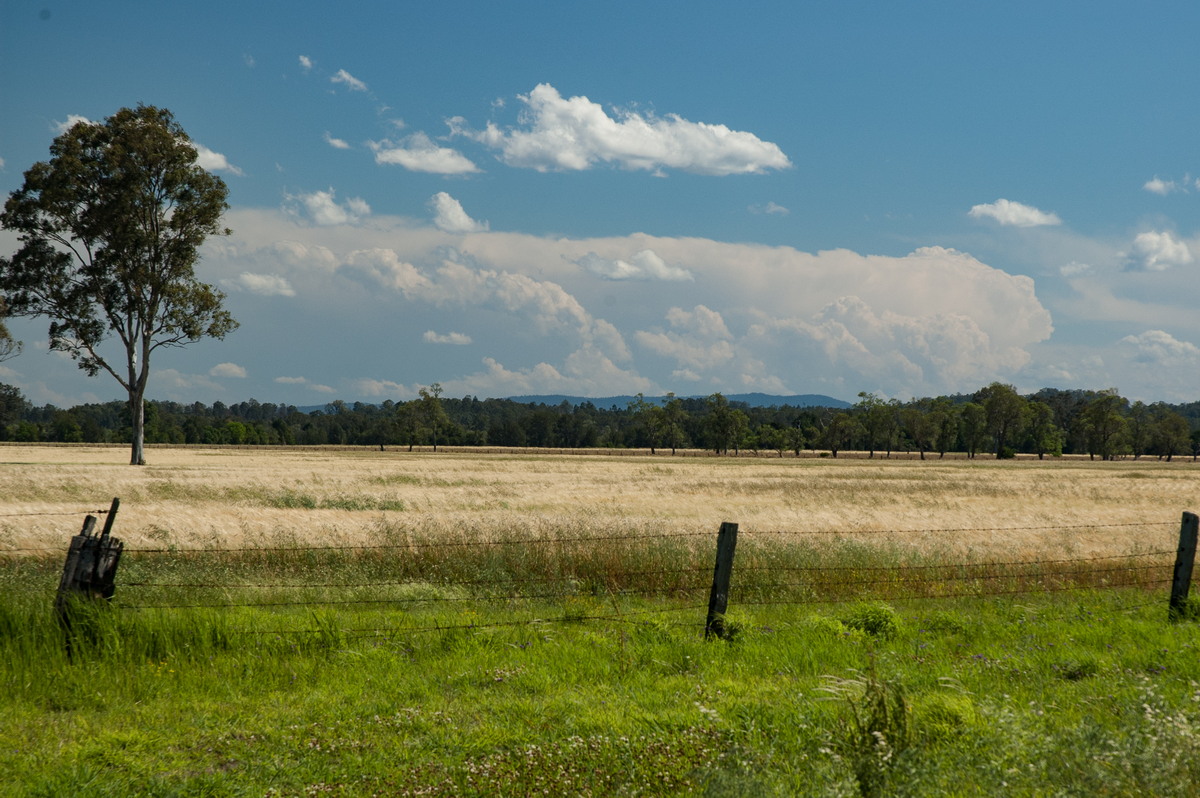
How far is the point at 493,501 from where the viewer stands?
103ft

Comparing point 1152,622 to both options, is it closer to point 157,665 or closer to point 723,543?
point 723,543

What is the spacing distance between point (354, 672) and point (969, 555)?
14141 mm

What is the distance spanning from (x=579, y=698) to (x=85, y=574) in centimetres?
532

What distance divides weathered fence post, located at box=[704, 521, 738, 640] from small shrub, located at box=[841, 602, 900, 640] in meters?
1.95

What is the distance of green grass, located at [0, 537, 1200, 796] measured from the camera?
5.75 m

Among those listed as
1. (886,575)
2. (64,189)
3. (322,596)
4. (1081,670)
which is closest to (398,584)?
(322,596)

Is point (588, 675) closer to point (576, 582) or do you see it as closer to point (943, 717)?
point (943, 717)

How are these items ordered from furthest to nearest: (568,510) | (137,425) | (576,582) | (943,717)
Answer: (137,425)
(568,510)
(576,582)
(943,717)

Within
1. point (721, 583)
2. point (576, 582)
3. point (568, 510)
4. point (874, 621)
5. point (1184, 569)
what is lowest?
point (568, 510)

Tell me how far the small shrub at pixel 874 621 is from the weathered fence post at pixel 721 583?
1.95m

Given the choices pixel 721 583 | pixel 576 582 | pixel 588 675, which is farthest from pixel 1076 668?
pixel 576 582

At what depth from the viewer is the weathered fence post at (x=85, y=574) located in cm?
843

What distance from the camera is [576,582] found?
14.2 meters

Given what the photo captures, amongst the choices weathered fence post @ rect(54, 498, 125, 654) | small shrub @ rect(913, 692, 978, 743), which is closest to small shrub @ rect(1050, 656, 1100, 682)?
small shrub @ rect(913, 692, 978, 743)
